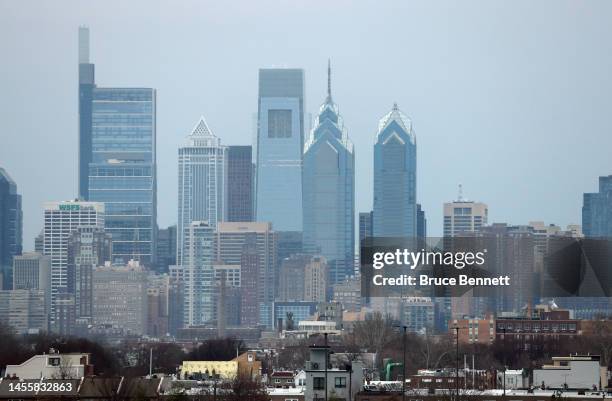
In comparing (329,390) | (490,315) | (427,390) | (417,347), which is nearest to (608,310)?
(490,315)

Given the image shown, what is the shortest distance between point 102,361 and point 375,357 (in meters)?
22.4

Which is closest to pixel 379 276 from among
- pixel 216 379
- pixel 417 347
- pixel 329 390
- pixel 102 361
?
pixel 329 390

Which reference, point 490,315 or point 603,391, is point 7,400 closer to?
point 603,391

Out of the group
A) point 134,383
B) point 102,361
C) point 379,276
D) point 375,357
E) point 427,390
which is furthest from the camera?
point 375,357

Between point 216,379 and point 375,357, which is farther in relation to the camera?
point 375,357

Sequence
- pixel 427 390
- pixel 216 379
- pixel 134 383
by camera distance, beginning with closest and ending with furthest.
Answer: pixel 134 383 < pixel 427 390 < pixel 216 379

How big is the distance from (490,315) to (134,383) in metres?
98.0

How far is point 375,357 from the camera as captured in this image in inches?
4658

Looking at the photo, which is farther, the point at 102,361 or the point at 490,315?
the point at 490,315

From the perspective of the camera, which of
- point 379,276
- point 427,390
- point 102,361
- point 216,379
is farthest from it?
point 102,361

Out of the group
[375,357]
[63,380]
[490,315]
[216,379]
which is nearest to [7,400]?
[63,380]

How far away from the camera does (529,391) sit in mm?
67375

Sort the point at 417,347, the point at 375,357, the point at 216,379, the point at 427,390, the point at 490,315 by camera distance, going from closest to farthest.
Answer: the point at 427,390 → the point at 216,379 → the point at 375,357 → the point at 417,347 → the point at 490,315

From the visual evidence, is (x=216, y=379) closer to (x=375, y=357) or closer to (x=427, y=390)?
(x=427, y=390)
